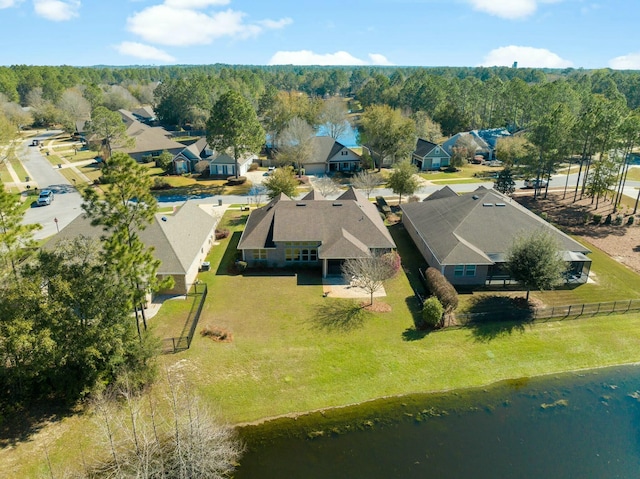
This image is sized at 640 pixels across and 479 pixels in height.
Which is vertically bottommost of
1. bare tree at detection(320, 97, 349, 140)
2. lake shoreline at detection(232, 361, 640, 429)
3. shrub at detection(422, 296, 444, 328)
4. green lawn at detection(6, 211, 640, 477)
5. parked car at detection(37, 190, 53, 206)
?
lake shoreline at detection(232, 361, 640, 429)

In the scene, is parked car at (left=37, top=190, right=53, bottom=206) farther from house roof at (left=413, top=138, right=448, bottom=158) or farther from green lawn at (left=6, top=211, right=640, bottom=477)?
house roof at (left=413, top=138, right=448, bottom=158)

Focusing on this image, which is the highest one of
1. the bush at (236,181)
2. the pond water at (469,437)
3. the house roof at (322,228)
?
the house roof at (322,228)

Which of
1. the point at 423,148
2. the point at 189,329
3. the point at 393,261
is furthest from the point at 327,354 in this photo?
the point at 423,148

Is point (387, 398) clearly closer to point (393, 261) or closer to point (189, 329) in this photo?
point (189, 329)

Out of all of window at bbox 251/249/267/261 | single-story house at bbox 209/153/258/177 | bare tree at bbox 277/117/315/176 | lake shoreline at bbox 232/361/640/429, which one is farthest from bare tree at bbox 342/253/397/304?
single-story house at bbox 209/153/258/177

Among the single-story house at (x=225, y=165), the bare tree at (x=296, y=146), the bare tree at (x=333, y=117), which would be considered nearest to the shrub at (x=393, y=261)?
the bare tree at (x=296, y=146)

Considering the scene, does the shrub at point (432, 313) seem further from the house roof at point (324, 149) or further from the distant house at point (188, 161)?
the distant house at point (188, 161)
